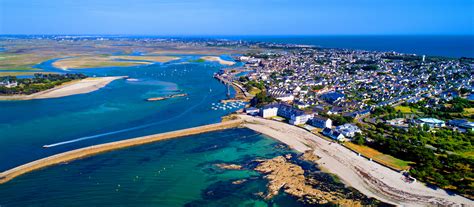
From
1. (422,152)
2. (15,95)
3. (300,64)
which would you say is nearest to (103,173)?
(422,152)

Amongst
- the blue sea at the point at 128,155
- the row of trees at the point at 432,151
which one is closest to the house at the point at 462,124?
the row of trees at the point at 432,151

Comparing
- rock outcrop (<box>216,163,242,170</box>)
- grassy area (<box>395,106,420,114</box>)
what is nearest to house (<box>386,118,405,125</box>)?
grassy area (<box>395,106,420,114</box>)

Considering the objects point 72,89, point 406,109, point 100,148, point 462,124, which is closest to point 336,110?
point 406,109

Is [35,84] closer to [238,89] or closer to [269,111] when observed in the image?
[238,89]

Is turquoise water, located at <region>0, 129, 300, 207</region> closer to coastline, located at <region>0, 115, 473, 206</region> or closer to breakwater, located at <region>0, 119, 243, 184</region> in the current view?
breakwater, located at <region>0, 119, 243, 184</region>

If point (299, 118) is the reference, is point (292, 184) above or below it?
below
